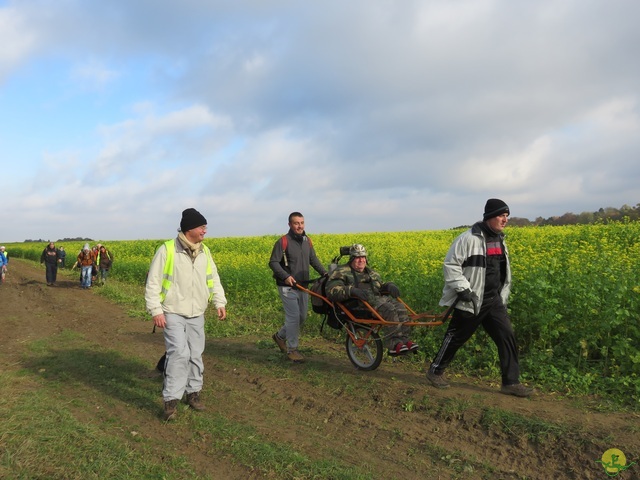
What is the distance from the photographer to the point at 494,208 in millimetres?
5641

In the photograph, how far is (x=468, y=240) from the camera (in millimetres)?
5688

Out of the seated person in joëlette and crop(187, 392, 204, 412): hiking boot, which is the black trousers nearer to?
the seated person in joëlette

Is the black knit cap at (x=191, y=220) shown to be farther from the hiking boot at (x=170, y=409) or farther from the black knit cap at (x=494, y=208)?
the black knit cap at (x=494, y=208)

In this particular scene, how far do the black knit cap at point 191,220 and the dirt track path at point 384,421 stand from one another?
6.94ft

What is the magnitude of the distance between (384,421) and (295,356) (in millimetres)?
2709

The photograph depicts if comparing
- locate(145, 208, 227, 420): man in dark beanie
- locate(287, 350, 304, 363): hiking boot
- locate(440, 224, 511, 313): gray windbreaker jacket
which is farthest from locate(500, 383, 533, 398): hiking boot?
locate(145, 208, 227, 420): man in dark beanie

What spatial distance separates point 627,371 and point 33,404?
7196mm

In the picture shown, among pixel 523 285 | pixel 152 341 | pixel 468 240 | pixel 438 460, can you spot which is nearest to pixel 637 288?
pixel 523 285

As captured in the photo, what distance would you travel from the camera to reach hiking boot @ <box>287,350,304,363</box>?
24.8ft

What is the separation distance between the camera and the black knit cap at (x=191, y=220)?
213 inches

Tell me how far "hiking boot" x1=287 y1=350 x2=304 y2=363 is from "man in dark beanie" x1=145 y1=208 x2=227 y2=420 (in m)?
2.21

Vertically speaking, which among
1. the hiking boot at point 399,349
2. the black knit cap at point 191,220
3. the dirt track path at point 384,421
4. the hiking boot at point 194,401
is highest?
the black knit cap at point 191,220

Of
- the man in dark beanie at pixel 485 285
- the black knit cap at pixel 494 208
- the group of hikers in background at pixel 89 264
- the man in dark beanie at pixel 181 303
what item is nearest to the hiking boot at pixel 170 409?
the man in dark beanie at pixel 181 303

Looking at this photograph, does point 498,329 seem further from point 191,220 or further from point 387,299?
point 191,220
